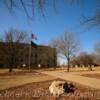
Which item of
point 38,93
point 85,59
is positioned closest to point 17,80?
point 38,93

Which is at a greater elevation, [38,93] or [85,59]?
[85,59]

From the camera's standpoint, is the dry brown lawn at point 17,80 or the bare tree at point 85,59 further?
the bare tree at point 85,59

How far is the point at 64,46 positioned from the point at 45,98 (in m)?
39.6

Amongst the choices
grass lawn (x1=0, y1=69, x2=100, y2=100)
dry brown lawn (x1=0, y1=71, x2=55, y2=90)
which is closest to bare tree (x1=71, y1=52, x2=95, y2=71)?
dry brown lawn (x1=0, y1=71, x2=55, y2=90)

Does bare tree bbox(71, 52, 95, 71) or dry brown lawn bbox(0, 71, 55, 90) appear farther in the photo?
bare tree bbox(71, 52, 95, 71)

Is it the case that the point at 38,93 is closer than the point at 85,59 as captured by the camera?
Yes

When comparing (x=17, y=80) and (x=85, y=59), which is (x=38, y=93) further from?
(x=85, y=59)

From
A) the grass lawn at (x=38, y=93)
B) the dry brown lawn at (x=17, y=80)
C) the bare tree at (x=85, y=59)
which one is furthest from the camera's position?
the bare tree at (x=85, y=59)

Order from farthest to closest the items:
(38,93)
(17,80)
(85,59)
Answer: (85,59) < (17,80) < (38,93)

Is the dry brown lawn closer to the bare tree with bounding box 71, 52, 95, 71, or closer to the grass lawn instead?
the grass lawn

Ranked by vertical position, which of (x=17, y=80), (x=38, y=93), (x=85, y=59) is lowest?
(x=38, y=93)

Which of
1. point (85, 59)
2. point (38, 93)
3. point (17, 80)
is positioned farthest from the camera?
point (85, 59)

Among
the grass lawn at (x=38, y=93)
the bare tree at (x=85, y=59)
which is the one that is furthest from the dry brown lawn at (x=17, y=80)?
the bare tree at (x=85, y=59)

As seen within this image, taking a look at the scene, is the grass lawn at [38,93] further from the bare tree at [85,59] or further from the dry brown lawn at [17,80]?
the bare tree at [85,59]
